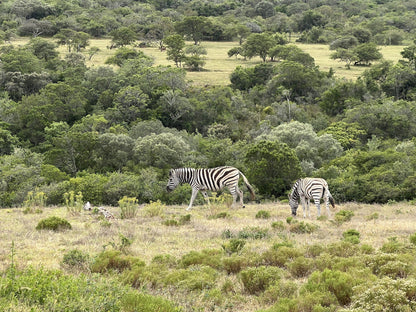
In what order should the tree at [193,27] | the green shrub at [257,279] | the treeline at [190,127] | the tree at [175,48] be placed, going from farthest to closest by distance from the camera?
the tree at [193,27]
the tree at [175,48]
the treeline at [190,127]
the green shrub at [257,279]

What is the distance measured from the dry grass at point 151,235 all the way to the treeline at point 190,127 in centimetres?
901

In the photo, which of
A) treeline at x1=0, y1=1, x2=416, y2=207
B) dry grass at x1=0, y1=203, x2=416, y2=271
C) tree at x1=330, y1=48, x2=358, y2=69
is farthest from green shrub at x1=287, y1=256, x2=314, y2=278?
tree at x1=330, y1=48, x2=358, y2=69

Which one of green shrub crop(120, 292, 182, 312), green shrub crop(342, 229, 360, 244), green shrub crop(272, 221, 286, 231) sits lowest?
green shrub crop(272, 221, 286, 231)

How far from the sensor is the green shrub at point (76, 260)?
861 centimetres

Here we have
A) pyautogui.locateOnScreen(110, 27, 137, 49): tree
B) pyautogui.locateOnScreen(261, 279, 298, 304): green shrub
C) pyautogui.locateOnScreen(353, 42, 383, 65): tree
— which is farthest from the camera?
pyautogui.locateOnScreen(110, 27, 137, 49): tree

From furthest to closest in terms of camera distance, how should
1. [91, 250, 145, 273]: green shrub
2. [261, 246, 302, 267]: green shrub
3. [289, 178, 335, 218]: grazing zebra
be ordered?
[289, 178, 335, 218]: grazing zebra → [261, 246, 302, 267]: green shrub → [91, 250, 145, 273]: green shrub

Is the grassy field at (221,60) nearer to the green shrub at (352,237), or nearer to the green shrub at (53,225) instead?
the green shrub at (53,225)

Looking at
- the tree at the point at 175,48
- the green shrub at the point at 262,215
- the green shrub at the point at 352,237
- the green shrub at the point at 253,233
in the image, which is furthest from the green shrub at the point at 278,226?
the tree at the point at 175,48

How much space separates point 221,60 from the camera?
243ft

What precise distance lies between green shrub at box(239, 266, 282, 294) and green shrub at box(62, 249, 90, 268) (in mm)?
3248

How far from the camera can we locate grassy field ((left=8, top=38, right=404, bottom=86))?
6255 cm

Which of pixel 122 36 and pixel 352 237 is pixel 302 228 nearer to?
pixel 352 237

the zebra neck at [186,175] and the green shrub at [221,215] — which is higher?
the zebra neck at [186,175]

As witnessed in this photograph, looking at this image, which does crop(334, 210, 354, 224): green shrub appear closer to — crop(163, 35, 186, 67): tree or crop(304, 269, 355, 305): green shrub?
crop(304, 269, 355, 305): green shrub
